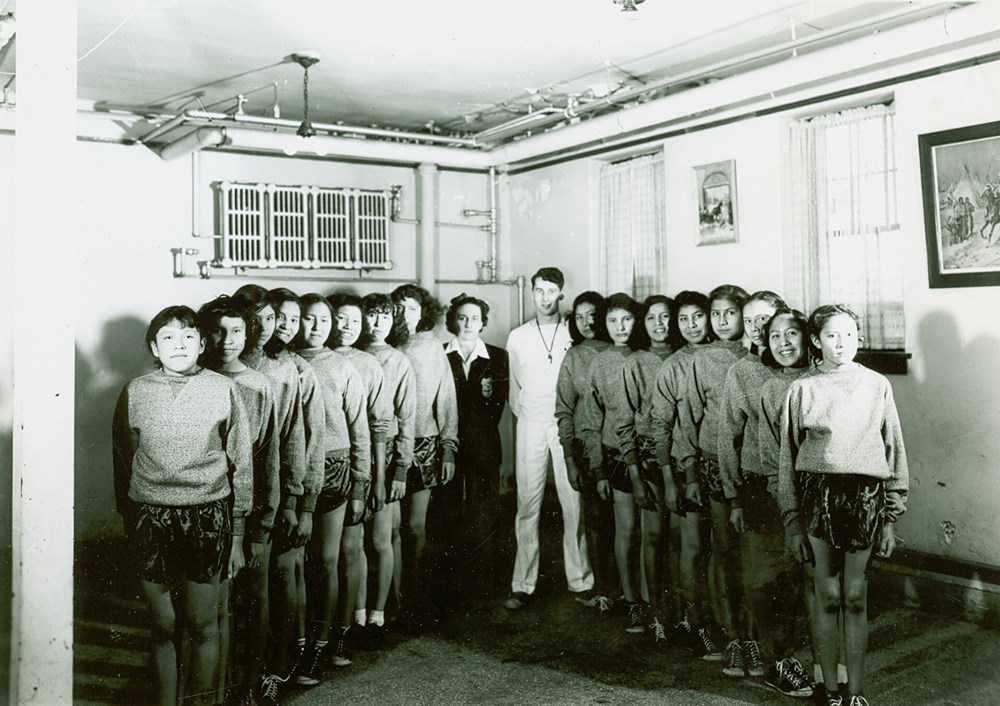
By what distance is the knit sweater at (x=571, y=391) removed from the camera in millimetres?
4277

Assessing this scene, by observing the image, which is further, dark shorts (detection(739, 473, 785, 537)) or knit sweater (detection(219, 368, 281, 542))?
dark shorts (detection(739, 473, 785, 537))

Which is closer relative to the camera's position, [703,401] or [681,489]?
[703,401]

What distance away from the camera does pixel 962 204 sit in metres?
3.85

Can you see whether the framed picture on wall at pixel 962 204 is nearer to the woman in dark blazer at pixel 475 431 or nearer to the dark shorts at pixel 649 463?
the dark shorts at pixel 649 463

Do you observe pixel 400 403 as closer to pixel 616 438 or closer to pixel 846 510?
pixel 616 438

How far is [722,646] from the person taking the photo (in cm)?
364

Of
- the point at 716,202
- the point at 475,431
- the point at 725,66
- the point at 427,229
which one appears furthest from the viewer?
the point at 427,229

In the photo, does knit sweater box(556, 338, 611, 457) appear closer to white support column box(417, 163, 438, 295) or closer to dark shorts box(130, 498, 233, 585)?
dark shorts box(130, 498, 233, 585)

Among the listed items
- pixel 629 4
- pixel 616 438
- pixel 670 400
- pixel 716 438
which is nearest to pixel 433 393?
pixel 616 438

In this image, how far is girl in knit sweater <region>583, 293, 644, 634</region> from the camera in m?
4.08

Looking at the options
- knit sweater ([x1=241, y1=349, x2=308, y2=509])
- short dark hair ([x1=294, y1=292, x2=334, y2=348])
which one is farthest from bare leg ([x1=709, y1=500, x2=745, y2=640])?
short dark hair ([x1=294, y1=292, x2=334, y2=348])

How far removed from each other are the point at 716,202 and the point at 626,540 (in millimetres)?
2213

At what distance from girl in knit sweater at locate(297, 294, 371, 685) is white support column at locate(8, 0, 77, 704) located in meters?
1.31

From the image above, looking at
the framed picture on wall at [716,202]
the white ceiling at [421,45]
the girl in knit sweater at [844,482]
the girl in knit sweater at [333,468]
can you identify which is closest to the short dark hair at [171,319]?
the girl in knit sweater at [333,468]
